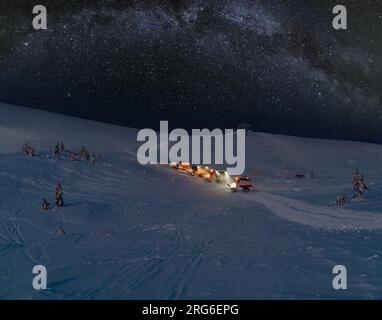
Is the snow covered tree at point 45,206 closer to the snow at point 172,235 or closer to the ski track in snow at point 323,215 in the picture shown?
the snow at point 172,235

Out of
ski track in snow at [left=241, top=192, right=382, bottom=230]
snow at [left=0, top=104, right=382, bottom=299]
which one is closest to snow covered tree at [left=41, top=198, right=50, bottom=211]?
snow at [left=0, top=104, right=382, bottom=299]

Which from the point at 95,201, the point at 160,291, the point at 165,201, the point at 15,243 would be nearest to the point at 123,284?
the point at 160,291

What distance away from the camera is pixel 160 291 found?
22.4 ft

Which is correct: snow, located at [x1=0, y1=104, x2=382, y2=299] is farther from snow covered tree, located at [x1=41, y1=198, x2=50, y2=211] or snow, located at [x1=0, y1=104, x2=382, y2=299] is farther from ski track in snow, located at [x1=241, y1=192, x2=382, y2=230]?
snow covered tree, located at [x1=41, y1=198, x2=50, y2=211]

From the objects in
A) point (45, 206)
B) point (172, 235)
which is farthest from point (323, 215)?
point (45, 206)

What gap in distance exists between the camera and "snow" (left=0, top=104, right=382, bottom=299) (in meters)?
7.07

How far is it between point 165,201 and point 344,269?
8450 mm

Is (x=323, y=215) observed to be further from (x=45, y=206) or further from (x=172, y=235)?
(x=45, y=206)

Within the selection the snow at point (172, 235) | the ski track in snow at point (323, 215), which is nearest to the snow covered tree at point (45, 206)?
the snow at point (172, 235)

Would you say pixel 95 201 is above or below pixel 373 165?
below

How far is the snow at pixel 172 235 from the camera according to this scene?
707cm

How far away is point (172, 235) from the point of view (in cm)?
1069
